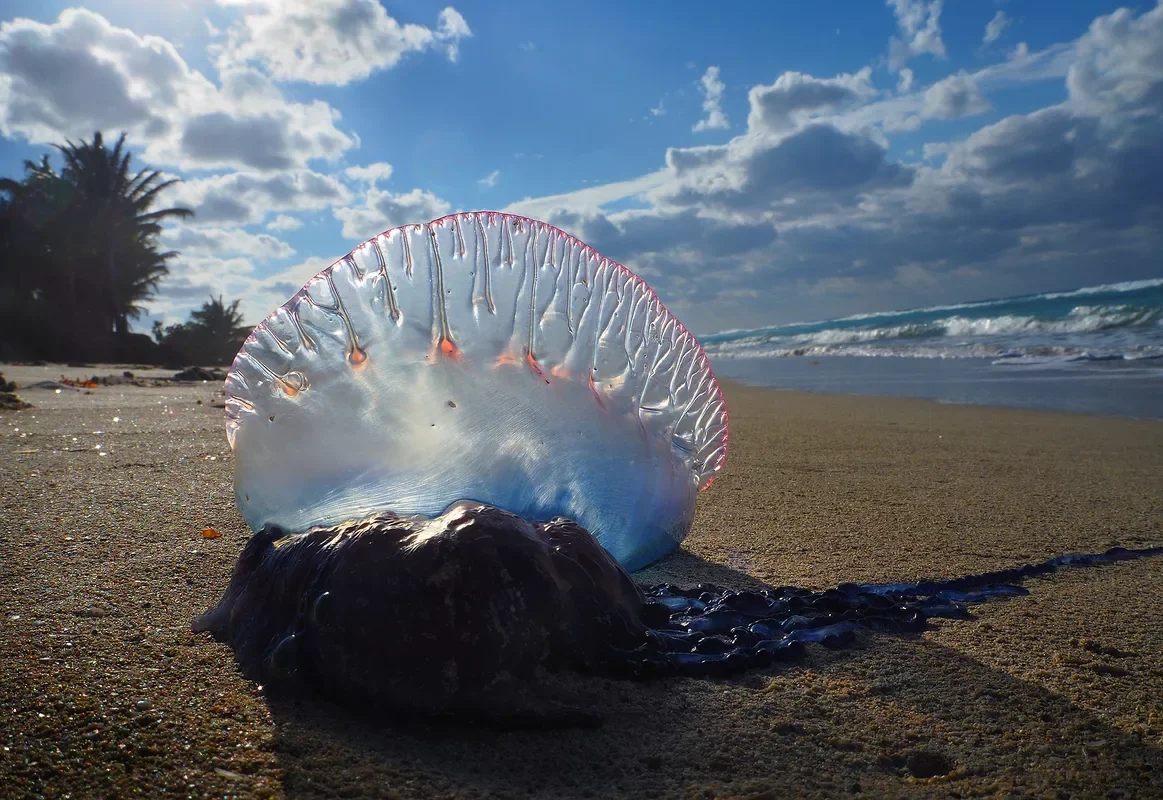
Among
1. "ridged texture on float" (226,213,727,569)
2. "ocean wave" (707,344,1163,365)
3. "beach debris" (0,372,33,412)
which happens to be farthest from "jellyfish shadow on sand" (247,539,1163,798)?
"ocean wave" (707,344,1163,365)

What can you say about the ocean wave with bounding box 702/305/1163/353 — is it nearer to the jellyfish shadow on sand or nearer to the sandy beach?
the sandy beach

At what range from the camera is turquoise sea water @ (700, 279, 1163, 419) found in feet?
27.4

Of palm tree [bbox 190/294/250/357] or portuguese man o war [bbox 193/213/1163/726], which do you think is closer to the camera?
portuguese man o war [bbox 193/213/1163/726]

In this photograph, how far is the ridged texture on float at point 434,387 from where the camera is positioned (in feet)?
5.96

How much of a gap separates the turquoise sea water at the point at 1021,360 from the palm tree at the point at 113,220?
19288 millimetres

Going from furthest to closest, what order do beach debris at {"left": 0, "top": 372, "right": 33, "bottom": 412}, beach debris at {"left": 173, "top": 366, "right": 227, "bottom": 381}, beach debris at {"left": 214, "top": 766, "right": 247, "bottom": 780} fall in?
beach debris at {"left": 173, "top": 366, "right": 227, "bottom": 381} < beach debris at {"left": 0, "top": 372, "right": 33, "bottom": 412} < beach debris at {"left": 214, "top": 766, "right": 247, "bottom": 780}

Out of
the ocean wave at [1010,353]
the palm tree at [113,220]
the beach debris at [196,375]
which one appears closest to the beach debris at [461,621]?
the beach debris at [196,375]

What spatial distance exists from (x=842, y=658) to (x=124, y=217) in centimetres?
2831

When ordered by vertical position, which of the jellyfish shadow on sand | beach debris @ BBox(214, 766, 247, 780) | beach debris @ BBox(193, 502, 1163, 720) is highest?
beach debris @ BBox(193, 502, 1163, 720)

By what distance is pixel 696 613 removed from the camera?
195 cm

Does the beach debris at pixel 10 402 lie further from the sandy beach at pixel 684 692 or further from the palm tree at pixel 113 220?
the palm tree at pixel 113 220

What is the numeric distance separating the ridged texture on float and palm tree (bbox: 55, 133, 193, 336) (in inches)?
1004

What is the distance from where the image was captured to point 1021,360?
43.6 ft

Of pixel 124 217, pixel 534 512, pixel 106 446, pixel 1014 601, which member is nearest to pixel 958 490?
pixel 1014 601
